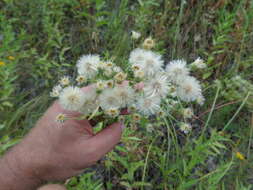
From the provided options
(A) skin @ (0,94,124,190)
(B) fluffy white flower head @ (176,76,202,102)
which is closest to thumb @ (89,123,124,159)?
(A) skin @ (0,94,124,190)

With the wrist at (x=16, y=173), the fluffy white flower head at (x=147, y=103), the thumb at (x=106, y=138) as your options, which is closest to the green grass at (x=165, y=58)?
the wrist at (x=16, y=173)

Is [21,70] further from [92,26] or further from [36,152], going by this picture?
[36,152]

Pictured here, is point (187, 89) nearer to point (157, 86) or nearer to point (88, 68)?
point (157, 86)

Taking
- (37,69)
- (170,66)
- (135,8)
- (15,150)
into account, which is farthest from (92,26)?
(170,66)

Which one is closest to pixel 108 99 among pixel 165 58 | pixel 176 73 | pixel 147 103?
pixel 147 103

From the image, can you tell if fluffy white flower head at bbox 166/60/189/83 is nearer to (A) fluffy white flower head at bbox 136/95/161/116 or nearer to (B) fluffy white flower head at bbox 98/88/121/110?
(A) fluffy white flower head at bbox 136/95/161/116

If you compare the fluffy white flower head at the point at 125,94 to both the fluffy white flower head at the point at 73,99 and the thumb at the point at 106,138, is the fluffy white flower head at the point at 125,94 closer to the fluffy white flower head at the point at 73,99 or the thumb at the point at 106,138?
the fluffy white flower head at the point at 73,99
